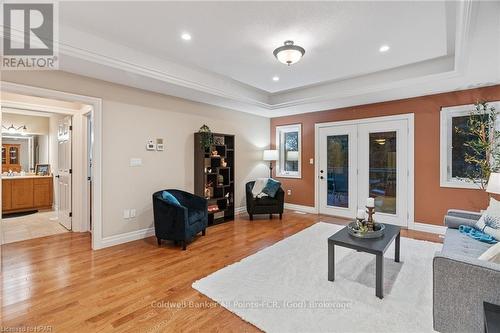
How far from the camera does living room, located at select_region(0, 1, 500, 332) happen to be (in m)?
2.19

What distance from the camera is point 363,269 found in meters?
2.91

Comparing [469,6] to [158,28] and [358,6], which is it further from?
[158,28]

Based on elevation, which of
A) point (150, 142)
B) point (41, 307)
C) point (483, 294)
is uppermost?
point (150, 142)

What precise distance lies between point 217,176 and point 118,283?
2.80 metres

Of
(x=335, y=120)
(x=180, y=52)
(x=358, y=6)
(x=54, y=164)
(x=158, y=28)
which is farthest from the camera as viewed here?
(x=54, y=164)

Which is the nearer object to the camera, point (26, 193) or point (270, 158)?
point (26, 193)

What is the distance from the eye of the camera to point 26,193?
5848 millimetres

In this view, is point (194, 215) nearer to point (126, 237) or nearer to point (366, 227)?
point (126, 237)

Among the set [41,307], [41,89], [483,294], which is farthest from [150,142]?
[483,294]

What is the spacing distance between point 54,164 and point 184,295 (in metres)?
5.64

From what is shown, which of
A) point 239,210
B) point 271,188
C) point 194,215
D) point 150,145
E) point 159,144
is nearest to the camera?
point 194,215

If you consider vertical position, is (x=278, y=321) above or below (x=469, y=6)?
below

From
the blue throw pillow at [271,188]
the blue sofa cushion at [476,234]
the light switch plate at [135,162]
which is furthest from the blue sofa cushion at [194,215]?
the blue sofa cushion at [476,234]

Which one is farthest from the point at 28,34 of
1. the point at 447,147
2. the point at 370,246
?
the point at 447,147
